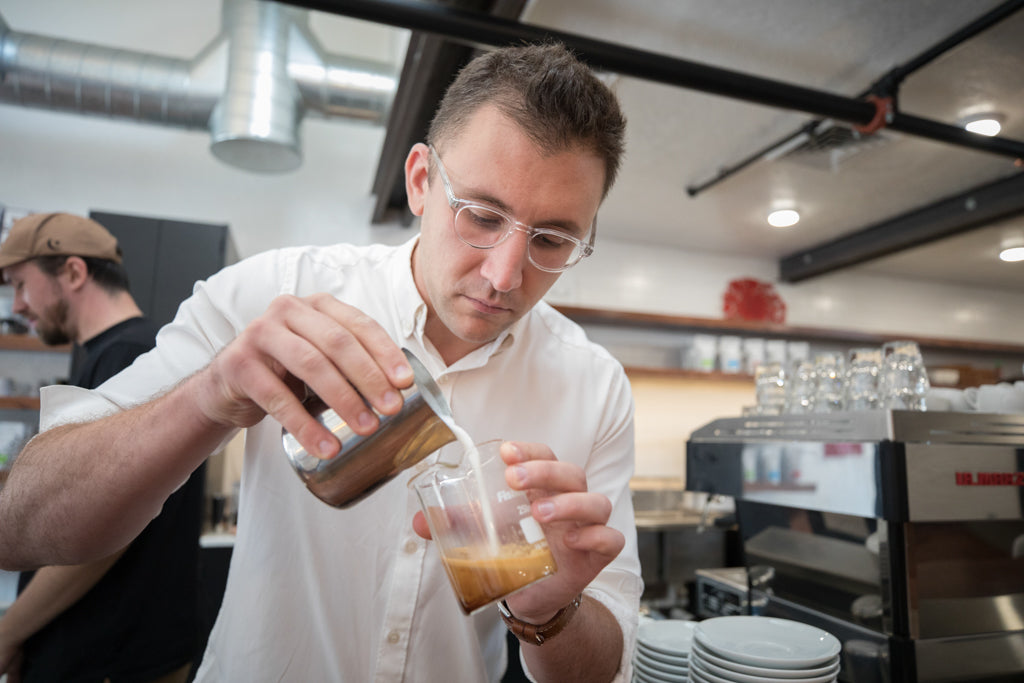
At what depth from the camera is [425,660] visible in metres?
1.31

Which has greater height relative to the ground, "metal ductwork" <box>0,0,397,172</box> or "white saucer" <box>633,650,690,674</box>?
"metal ductwork" <box>0,0,397,172</box>

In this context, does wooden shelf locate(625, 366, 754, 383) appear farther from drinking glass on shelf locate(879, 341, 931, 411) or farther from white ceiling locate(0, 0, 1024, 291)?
drinking glass on shelf locate(879, 341, 931, 411)

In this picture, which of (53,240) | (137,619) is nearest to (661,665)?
(137,619)

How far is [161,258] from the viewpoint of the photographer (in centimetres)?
392

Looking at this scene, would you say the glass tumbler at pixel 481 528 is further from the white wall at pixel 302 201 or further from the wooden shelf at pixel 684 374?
the wooden shelf at pixel 684 374

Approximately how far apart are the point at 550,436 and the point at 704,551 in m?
3.91

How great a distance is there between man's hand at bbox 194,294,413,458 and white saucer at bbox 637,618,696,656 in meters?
0.95

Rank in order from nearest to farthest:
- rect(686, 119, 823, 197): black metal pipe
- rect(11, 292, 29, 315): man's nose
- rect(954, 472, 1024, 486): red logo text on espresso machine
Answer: rect(954, 472, 1024, 486): red logo text on espresso machine → rect(11, 292, 29, 315): man's nose → rect(686, 119, 823, 197): black metal pipe

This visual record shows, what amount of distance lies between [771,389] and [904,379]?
1.62ft

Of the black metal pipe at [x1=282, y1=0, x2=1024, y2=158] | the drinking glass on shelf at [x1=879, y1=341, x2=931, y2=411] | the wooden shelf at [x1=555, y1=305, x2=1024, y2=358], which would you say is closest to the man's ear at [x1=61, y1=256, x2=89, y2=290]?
the black metal pipe at [x1=282, y1=0, x2=1024, y2=158]

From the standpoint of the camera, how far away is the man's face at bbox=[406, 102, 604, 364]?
1131 mm

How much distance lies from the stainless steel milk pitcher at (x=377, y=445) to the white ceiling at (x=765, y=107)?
2.68 meters

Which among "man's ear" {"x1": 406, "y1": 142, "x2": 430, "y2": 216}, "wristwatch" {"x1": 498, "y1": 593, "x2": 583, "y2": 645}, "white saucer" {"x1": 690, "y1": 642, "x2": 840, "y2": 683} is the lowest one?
"white saucer" {"x1": 690, "y1": 642, "x2": 840, "y2": 683}

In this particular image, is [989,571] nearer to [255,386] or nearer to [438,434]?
[438,434]
